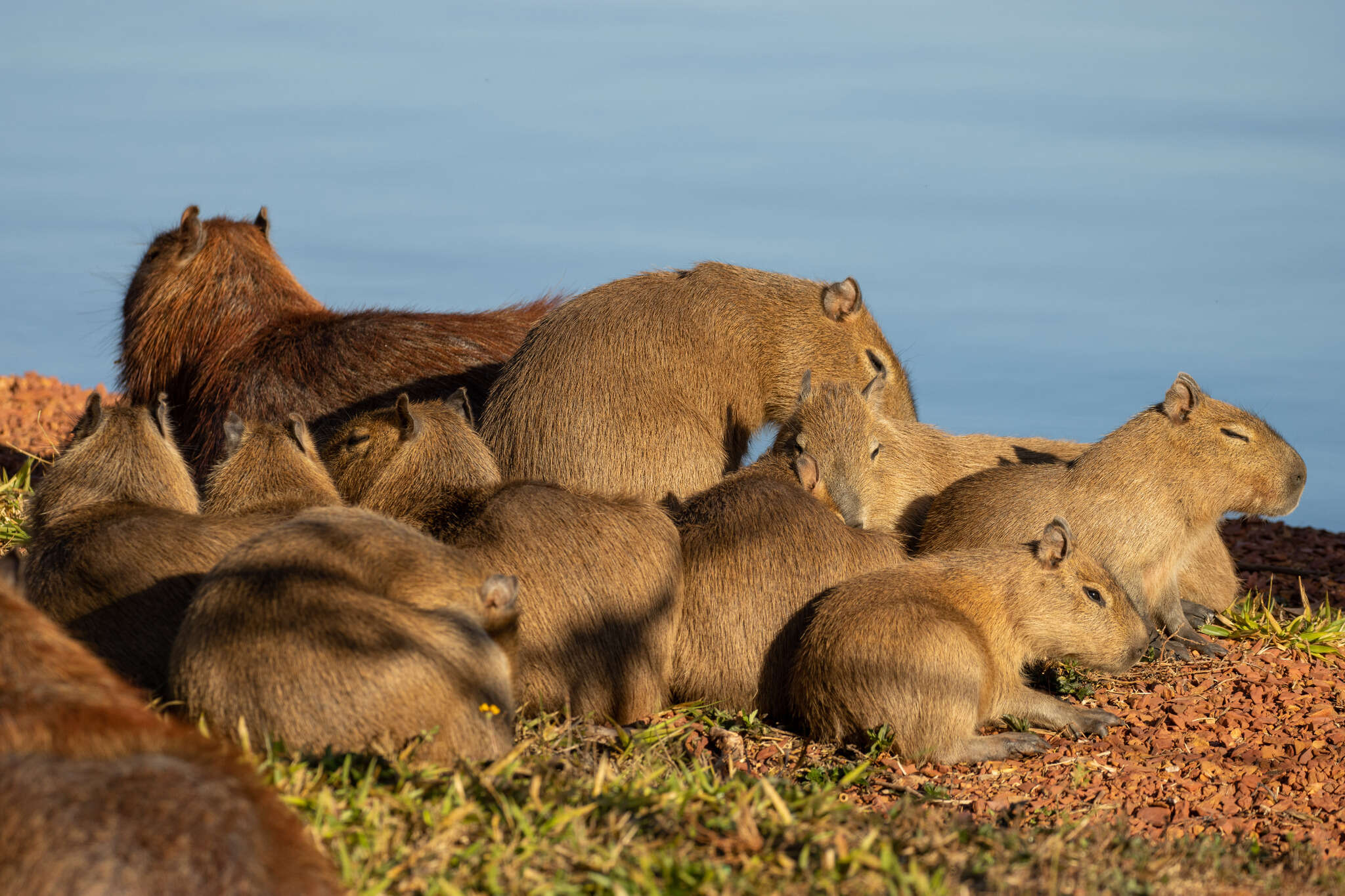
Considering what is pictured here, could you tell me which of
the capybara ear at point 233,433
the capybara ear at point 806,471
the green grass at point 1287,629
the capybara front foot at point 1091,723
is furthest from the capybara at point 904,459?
the capybara ear at point 233,433

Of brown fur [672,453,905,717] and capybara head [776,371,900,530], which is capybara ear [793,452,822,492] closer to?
capybara head [776,371,900,530]

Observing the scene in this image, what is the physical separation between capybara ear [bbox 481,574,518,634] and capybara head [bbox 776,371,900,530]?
2.19 m

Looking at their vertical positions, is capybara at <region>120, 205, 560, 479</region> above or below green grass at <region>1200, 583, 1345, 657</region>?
above

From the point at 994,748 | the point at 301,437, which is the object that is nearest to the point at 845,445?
the point at 994,748

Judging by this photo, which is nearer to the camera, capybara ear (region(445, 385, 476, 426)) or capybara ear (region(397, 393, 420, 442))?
capybara ear (region(397, 393, 420, 442))

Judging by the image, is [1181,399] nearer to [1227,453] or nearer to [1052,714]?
[1227,453]

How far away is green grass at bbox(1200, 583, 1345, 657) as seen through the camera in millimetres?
6504

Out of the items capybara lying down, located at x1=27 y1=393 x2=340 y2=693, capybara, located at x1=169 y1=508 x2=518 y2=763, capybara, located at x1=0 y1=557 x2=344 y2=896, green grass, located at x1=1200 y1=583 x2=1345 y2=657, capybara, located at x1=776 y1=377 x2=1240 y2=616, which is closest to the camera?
capybara, located at x1=0 y1=557 x2=344 y2=896

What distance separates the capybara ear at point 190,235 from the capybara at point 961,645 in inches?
190

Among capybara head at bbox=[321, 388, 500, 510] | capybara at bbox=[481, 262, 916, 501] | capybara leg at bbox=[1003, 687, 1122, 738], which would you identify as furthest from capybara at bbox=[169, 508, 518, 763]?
capybara leg at bbox=[1003, 687, 1122, 738]

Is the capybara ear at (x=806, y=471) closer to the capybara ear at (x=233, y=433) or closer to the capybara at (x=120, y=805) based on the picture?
the capybara ear at (x=233, y=433)

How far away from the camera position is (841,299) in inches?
278

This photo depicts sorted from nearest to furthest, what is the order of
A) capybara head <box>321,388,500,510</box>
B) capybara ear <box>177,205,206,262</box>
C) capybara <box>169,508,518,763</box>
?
1. capybara <box>169,508,518,763</box>
2. capybara head <box>321,388,500,510</box>
3. capybara ear <box>177,205,206,262</box>

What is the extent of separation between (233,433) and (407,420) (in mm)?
684
